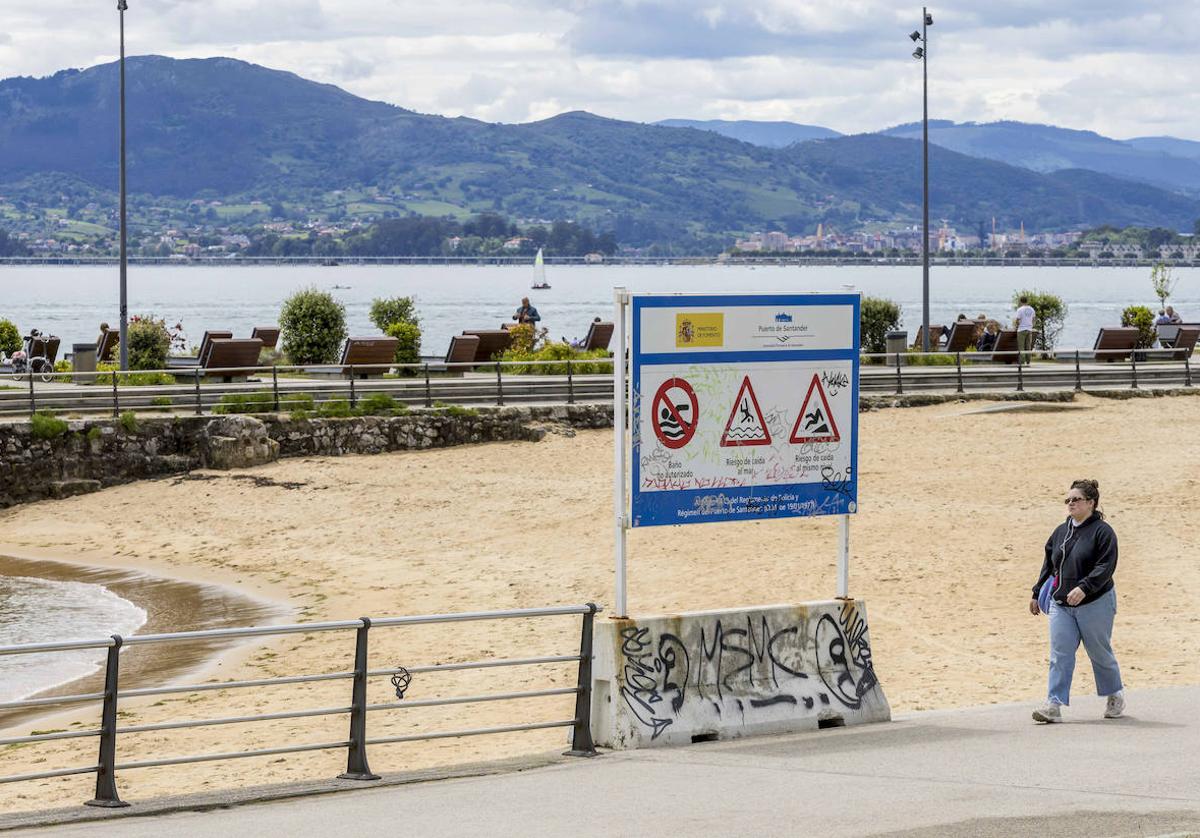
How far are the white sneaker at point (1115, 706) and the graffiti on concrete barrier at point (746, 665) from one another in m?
→ 1.50

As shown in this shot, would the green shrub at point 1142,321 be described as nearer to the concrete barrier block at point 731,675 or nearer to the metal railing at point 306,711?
the concrete barrier block at point 731,675

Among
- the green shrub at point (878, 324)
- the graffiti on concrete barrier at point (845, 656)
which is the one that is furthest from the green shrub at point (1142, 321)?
the graffiti on concrete barrier at point (845, 656)

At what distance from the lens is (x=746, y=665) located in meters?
10.3

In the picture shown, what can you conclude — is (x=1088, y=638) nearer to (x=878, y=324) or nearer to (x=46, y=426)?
(x=46, y=426)

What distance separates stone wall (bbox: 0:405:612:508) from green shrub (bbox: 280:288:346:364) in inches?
282

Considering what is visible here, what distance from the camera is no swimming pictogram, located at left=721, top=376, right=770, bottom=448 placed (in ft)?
33.8

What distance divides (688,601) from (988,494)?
7.88 metres

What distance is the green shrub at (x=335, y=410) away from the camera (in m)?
30.3

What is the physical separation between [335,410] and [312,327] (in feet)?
23.1

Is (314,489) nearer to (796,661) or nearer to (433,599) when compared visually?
(433,599)

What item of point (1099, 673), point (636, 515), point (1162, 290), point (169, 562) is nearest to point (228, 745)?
point (636, 515)

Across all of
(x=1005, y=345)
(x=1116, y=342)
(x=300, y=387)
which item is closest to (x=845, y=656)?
(x=300, y=387)

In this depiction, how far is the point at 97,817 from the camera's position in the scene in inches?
330

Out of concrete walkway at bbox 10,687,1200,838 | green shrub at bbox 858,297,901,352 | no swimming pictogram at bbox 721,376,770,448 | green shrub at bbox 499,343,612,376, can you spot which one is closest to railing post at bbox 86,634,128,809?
concrete walkway at bbox 10,687,1200,838
